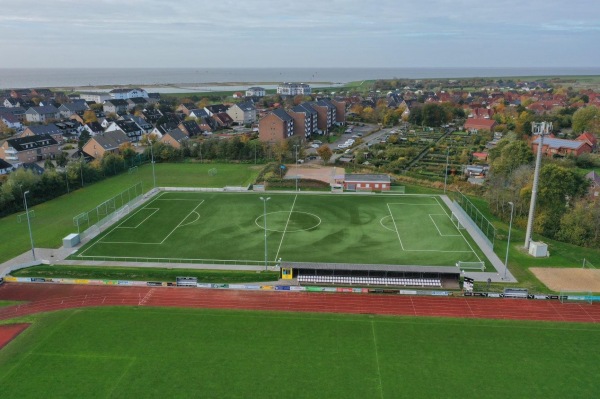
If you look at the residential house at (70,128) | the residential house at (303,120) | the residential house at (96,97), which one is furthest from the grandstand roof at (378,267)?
the residential house at (96,97)

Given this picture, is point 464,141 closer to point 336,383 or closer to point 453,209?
point 453,209

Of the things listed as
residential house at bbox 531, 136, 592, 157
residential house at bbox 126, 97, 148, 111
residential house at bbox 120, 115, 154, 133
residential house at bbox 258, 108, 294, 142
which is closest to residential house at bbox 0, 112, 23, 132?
residential house at bbox 120, 115, 154, 133

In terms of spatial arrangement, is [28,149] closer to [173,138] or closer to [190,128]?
[173,138]

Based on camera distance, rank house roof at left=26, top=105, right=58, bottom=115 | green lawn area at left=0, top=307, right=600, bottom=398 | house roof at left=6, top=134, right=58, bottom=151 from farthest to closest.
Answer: house roof at left=26, top=105, right=58, bottom=115, house roof at left=6, top=134, right=58, bottom=151, green lawn area at left=0, top=307, right=600, bottom=398

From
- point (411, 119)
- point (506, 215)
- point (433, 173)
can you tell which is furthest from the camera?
point (411, 119)

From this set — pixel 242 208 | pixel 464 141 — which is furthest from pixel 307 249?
pixel 464 141

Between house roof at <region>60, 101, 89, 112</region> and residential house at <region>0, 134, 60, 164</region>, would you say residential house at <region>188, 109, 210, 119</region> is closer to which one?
house roof at <region>60, 101, 89, 112</region>
